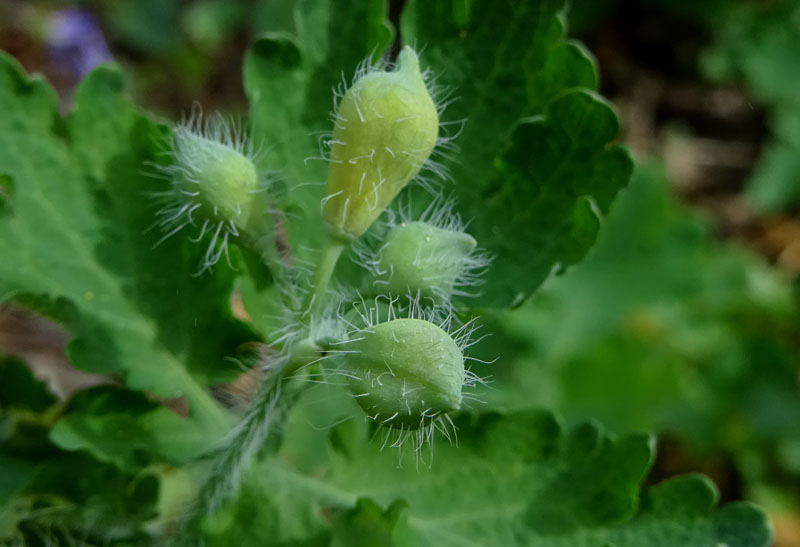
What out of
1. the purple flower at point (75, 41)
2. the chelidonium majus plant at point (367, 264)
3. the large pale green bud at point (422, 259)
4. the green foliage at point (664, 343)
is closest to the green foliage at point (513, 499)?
the chelidonium majus plant at point (367, 264)

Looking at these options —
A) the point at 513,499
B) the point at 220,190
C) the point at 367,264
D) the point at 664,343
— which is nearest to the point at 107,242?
the point at 220,190

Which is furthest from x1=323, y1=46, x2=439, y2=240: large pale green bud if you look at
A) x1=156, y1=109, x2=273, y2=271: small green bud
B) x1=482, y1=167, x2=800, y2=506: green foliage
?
x1=482, y1=167, x2=800, y2=506: green foliage

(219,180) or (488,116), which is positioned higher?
(488,116)

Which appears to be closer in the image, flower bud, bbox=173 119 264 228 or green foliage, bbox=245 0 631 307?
flower bud, bbox=173 119 264 228

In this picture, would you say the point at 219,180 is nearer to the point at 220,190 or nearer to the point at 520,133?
the point at 220,190

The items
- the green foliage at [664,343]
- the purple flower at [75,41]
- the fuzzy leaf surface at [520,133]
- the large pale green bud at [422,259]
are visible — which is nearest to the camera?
the large pale green bud at [422,259]

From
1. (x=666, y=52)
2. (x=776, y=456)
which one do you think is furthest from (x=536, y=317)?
(x=666, y=52)

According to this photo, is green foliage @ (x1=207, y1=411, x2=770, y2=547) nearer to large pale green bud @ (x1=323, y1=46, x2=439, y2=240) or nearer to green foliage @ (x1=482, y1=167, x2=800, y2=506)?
large pale green bud @ (x1=323, y1=46, x2=439, y2=240)

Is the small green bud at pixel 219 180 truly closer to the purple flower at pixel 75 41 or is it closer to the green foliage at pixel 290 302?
the green foliage at pixel 290 302
